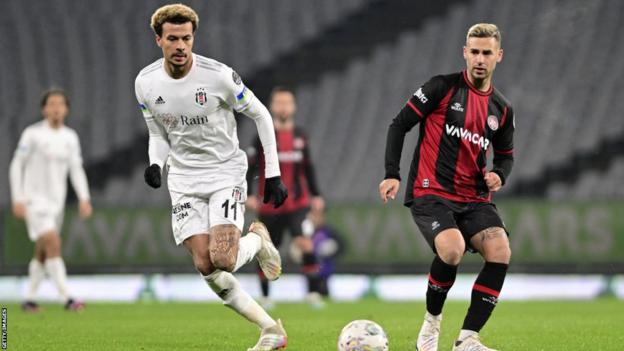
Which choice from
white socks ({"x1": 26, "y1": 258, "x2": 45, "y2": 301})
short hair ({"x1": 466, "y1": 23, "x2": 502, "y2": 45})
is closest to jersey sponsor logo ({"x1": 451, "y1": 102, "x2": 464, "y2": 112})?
short hair ({"x1": 466, "y1": 23, "x2": 502, "y2": 45})

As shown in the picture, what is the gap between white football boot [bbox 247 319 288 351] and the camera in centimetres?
618

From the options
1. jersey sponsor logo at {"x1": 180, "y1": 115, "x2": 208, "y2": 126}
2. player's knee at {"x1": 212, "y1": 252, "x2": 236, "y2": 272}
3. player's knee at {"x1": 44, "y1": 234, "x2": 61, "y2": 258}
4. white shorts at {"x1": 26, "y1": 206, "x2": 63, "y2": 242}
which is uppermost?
jersey sponsor logo at {"x1": 180, "y1": 115, "x2": 208, "y2": 126}

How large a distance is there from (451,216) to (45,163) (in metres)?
6.14

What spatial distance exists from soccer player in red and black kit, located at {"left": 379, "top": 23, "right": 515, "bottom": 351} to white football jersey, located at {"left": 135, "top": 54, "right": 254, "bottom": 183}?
3.03 feet

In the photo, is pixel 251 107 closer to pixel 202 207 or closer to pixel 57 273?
pixel 202 207

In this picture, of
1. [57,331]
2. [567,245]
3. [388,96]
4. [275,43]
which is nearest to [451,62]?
[388,96]

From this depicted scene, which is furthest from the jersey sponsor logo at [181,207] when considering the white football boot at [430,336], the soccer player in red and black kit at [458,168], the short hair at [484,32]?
the short hair at [484,32]

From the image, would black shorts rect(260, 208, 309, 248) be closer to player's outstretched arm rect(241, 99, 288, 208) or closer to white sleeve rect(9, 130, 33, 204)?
white sleeve rect(9, 130, 33, 204)

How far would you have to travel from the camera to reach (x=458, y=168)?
625 centimetres

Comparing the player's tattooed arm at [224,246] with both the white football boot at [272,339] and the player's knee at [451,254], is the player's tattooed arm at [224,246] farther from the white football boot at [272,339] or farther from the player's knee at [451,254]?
the player's knee at [451,254]

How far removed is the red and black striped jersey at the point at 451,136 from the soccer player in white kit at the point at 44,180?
541 centimetres

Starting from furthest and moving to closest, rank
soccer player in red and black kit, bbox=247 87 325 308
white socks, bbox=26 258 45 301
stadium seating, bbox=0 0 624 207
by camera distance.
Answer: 1. stadium seating, bbox=0 0 624 207
2. soccer player in red and black kit, bbox=247 87 325 308
3. white socks, bbox=26 258 45 301

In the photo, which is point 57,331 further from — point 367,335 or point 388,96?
point 388,96

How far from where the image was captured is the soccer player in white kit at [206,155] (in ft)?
20.5
